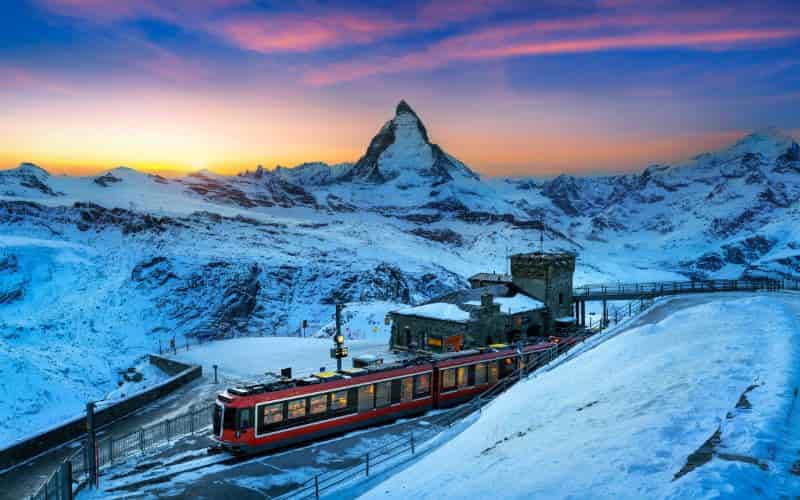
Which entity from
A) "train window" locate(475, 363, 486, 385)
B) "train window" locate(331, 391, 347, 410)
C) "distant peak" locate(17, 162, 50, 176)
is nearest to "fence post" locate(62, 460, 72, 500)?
"train window" locate(331, 391, 347, 410)

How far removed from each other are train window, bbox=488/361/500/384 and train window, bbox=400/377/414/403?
631 centimetres

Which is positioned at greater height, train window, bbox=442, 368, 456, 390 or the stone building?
the stone building

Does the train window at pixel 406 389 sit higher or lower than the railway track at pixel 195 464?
higher

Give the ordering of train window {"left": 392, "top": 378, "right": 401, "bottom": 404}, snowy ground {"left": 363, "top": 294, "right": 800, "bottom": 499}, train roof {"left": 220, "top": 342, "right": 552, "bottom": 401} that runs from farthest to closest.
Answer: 1. train window {"left": 392, "top": 378, "right": 401, "bottom": 404}
2. train roof {"left": 220, "top": 342, "right": 552, "bottom": 401}
3. snowy ground {"left": 363, "top": 294, "right": 800, "bottom": 499}

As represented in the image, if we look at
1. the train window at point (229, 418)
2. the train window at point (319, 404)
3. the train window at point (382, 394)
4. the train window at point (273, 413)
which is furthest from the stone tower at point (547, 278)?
the train window at point (229, 418)

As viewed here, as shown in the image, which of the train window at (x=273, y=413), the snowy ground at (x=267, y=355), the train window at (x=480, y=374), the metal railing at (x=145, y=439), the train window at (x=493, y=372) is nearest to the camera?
the train window at (x=273, y=413)

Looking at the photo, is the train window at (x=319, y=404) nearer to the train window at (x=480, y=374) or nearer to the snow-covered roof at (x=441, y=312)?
the train window at (x=480, y=374)

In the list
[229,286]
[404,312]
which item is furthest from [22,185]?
[404,312]

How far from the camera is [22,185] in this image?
161m

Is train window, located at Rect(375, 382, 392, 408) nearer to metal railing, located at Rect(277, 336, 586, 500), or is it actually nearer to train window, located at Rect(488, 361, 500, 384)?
metal railing, located at Rect(277, 336, 586, 500)

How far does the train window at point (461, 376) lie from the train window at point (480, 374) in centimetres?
90

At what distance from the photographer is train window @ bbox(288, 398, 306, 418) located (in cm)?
2398

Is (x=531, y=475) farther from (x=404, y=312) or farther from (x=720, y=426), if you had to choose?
(x=404, y=312)

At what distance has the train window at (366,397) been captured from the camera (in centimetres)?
2672
